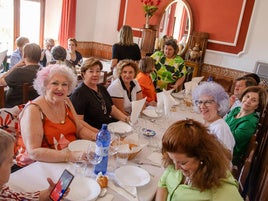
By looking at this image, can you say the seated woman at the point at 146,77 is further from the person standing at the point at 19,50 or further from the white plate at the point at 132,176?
the person standing at the point at 19,50

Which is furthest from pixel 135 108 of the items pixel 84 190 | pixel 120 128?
pixel 84 190

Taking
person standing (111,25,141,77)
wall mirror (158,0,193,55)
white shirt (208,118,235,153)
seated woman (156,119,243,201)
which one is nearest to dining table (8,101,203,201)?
seated woman (156,119,243,201)

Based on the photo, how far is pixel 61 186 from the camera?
42.5 inches

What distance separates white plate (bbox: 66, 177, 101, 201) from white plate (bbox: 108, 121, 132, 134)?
0.68 metres

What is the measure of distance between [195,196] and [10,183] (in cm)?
89

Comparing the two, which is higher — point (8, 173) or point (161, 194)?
point (8, 173)

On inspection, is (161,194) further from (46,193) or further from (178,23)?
(178,23)

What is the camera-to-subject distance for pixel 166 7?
5137 mm

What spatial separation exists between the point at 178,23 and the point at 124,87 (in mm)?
3070

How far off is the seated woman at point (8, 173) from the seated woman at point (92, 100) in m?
0.98

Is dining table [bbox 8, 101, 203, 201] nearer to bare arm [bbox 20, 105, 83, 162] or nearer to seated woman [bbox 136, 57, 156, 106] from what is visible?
bare arm [bbox 20, 105, 83, 162]

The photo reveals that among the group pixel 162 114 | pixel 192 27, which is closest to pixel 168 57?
pixel 162 114

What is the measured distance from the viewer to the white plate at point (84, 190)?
1165mm

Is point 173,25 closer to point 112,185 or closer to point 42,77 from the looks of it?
point 42,77
